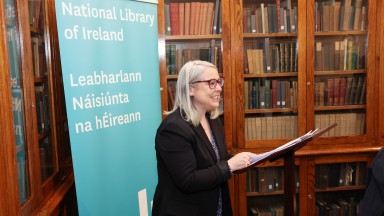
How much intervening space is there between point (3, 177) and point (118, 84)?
97cm

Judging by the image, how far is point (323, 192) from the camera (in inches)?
130

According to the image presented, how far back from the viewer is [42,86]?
2.20 meters

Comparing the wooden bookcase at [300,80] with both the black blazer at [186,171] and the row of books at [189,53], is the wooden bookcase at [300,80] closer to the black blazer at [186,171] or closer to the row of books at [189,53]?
the row of books at [189,53]

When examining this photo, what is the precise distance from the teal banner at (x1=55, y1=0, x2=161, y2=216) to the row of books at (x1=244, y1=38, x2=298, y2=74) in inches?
34.0

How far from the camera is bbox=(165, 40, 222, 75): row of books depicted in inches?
121

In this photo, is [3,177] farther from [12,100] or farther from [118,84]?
[118,84]

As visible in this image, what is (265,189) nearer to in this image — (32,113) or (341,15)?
(341,15)

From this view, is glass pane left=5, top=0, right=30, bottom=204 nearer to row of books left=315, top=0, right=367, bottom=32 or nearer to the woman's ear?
the woman's ear

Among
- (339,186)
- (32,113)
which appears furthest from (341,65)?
(32,113)

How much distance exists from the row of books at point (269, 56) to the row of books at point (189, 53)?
236 mm

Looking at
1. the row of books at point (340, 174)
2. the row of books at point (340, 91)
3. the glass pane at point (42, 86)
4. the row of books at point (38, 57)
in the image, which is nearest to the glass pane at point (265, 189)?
the row of books at point (340, 174)

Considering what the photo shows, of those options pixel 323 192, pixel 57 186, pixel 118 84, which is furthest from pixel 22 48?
pixel 323 192

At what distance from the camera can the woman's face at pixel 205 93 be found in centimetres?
183

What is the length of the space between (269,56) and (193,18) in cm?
69
